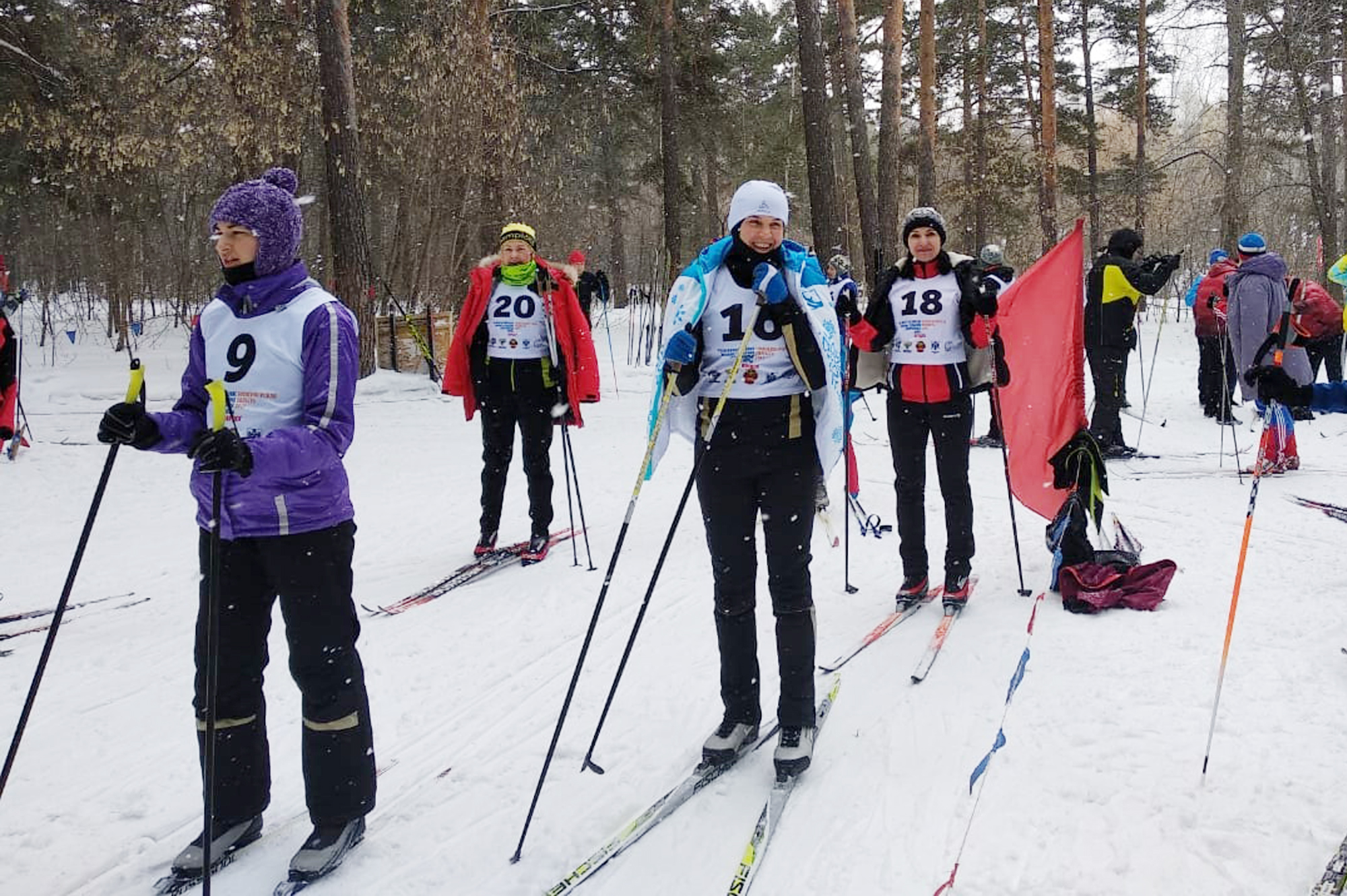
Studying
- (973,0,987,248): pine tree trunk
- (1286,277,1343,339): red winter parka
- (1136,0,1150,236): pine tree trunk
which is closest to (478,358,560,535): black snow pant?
(1286,277,1343,339): red winter parka

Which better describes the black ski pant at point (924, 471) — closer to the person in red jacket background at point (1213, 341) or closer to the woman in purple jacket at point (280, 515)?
the woman in purple jacket at point (280, 515)

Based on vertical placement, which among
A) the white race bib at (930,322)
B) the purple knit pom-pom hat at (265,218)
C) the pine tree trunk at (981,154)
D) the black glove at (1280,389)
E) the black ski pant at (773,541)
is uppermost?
the pine tree trunk at (981,154)

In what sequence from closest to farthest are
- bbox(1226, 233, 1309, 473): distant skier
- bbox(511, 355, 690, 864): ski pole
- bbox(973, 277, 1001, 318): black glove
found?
bbox(511, 355, 690, 864): ski pole → bbox(973, 277, 1001, 318): black glove → bbox(1226, 233, 1309, 473): distant skier

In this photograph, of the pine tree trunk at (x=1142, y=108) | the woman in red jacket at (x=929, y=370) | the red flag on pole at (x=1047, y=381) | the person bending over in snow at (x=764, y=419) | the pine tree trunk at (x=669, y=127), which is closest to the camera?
the person bending over in snow at (x=764, y=419)

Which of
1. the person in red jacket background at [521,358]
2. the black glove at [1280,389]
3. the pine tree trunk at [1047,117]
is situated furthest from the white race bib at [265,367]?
the pine tree trunk at [1047,117]

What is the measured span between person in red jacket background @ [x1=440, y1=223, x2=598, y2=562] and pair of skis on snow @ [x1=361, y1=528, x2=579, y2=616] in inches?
3.4

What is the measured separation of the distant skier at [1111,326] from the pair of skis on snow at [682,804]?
687 centimetres

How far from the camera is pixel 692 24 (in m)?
17.7

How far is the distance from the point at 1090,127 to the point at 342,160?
2035 cm

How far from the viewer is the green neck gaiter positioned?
225 inches

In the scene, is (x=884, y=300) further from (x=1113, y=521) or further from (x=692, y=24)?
(x=692, y=24)

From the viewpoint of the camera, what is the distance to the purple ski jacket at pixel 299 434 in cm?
253

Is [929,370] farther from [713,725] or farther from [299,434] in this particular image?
[299,434]

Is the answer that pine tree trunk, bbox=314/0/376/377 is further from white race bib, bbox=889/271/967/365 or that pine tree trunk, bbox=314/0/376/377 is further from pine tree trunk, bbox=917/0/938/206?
pine tree trunk, bbox=917/0/938/206
